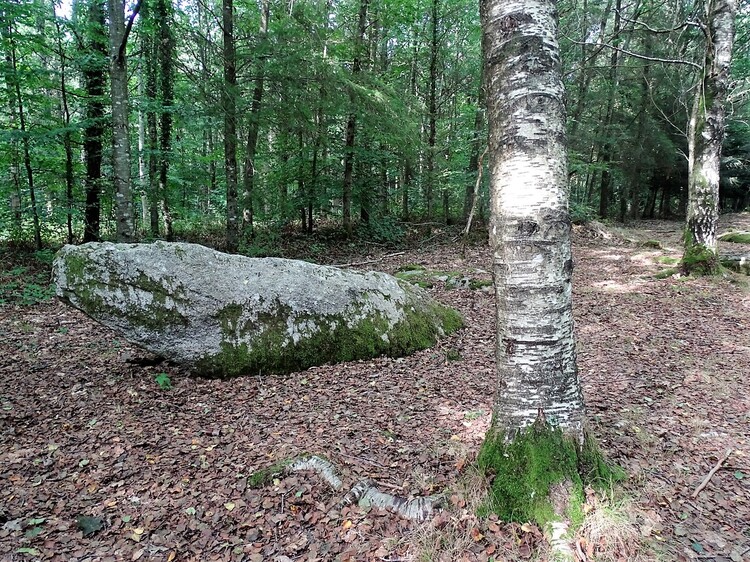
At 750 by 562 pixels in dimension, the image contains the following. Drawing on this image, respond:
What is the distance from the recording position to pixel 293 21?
32.6 ft

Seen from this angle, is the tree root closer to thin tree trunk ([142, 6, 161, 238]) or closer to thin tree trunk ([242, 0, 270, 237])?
thin tree trunk ([242, 0, 270, 237])

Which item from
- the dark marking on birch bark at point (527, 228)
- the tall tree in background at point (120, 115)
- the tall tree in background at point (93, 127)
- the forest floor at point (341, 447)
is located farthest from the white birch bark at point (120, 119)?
the dark marking on birch bark at point (527, 228)

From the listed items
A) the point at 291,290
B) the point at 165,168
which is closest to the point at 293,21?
the point at 165,168

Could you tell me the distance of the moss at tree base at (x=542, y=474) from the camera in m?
2.39

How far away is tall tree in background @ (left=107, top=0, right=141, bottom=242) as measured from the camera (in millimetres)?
7562

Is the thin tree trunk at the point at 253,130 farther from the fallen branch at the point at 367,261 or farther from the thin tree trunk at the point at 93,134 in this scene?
the thin tree trunk at the point at 93,134

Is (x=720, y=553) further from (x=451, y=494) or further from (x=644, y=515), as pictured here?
(x=451, y=494)

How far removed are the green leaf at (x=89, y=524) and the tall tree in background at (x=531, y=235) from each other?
2.53 metres

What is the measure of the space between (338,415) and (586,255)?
11.0 meters

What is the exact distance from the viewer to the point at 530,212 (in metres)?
2.40

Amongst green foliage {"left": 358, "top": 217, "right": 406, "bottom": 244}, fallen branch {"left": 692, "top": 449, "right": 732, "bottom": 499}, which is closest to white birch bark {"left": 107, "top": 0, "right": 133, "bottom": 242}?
green foliage {"left": 358, "top": 217, "right": 406, "bottom": 244}

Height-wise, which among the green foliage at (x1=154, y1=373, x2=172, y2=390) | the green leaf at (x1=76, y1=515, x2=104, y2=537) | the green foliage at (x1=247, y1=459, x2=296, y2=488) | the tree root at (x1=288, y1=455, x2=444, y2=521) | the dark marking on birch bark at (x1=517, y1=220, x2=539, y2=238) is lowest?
the green leaf at (x1=76, y1=515, x2=104, y2=537)

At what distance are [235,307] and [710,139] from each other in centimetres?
880

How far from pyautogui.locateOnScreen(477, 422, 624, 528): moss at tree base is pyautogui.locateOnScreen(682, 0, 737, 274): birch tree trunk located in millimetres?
7489
